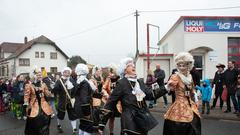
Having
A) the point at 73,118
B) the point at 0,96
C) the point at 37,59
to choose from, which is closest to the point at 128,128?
the point at 73,118

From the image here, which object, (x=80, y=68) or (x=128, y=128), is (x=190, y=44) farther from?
(x=128, y=128)

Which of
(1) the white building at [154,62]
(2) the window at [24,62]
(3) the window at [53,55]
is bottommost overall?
(1) the white building at [154,62]

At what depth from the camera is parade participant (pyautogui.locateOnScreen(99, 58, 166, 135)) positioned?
5027mm

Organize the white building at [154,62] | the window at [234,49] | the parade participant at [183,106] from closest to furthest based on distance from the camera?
1. the parade participant at [183,106]
2. the window at [234,49]
3. the white building at [154,62]

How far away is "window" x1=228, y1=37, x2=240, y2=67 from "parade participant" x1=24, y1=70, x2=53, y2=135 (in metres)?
13.3

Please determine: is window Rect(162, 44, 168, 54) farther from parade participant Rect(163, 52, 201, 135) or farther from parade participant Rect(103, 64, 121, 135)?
parade participant Rect(163, 52, 201, 135)

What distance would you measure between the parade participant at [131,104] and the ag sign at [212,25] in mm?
12952

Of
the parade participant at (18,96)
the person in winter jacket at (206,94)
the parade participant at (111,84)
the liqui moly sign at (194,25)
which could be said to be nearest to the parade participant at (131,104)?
the parade participant at (111,84)

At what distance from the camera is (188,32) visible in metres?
17.8

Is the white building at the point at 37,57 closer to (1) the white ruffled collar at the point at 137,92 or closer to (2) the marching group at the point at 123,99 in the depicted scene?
(2) the marching group at the point at 123,99

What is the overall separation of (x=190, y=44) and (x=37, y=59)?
1635 inches

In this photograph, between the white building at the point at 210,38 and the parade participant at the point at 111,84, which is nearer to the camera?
the parade participant at the point at 111,84

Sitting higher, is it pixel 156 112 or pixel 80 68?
pixel 80 68

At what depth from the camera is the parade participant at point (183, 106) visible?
4840mm
